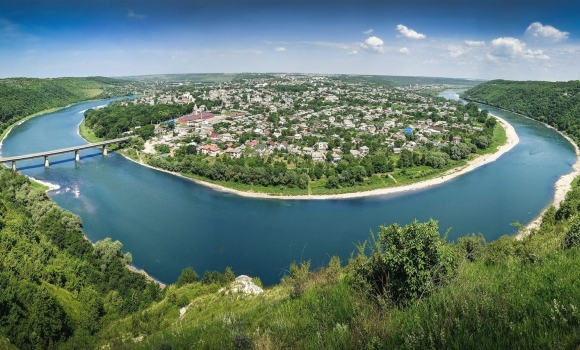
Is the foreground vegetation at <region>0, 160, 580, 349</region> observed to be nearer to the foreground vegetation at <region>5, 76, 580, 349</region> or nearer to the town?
the foreground vegetation at <region>5, 76, 580, 349</region>

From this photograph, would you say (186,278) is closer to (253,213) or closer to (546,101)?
(253,213)

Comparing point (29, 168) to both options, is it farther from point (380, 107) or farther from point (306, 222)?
point (380, 107)

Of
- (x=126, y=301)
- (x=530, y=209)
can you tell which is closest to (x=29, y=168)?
(x=126, y=301)

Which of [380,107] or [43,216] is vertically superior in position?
[380,107]

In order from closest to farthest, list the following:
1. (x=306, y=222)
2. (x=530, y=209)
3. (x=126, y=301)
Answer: (x=126, y=301)
(x=306, y=222)
(x=530, y=209)

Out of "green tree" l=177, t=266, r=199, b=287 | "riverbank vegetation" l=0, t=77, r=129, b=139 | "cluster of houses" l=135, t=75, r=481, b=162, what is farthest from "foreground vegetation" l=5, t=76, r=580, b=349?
"riverbank vegetation" l=0, t=77, r=129, b=139

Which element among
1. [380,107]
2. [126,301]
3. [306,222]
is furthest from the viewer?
[380,107]
